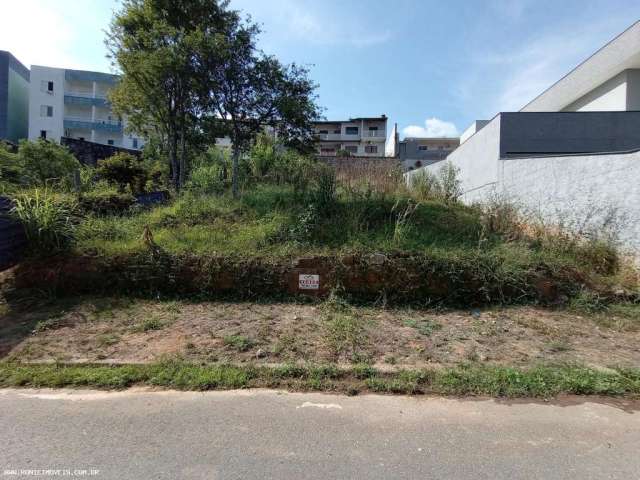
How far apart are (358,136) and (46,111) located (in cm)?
3784

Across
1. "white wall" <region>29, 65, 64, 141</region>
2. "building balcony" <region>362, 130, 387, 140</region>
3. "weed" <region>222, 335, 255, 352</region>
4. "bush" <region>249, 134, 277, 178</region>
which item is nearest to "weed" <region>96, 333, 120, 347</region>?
"weed" <region>222, 335, 255, 352</region>

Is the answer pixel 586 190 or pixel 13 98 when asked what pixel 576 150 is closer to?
pixel 586 190

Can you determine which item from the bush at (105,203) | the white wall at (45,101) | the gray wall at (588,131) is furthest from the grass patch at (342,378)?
the white wall at (45,101)

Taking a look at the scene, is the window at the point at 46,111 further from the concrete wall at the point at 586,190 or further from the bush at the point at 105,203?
the concrete wall at the point at 586,190

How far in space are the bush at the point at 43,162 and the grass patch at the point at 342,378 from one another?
306 inches

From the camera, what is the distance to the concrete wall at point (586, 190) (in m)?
5.60

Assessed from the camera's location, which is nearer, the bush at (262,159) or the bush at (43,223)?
the bush at (43,223)

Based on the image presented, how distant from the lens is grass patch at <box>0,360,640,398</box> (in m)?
3.04

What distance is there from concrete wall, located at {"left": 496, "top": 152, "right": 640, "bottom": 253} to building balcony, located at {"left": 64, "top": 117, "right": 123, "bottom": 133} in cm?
4331

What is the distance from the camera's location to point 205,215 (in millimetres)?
7219

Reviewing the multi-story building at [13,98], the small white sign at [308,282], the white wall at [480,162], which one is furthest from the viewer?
the multi-story building at [13,98]

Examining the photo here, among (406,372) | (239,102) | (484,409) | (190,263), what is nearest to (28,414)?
(190,263)

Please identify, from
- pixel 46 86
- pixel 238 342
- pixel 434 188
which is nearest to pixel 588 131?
pixel 434 188

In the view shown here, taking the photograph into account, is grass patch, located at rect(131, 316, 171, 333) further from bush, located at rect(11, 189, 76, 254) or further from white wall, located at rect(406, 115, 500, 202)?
white wall, located at rect(406, 115, 500, 202)
